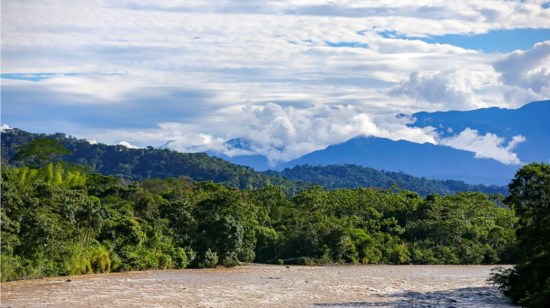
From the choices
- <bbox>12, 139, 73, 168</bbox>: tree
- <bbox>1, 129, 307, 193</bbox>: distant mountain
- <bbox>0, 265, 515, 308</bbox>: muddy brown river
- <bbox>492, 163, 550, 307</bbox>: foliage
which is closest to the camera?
<bbox>492, 163, 550, 307</bbox>: foliage

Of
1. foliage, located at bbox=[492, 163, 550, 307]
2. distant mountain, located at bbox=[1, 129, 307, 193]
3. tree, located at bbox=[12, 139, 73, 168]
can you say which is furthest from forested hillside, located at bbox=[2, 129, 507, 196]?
foliage, located at bbox=[492, 163, 550, 307]

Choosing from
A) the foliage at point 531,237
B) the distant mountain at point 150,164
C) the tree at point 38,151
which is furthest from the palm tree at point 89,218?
the distant mountain at point 150,164

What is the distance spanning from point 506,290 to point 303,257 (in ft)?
91.0

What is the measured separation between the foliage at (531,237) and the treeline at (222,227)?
2472cm

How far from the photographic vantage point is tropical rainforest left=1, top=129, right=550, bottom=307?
32031mm

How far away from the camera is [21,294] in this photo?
30.2 meters

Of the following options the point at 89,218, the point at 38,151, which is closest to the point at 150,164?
the point at 38,151

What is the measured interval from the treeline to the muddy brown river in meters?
2.04

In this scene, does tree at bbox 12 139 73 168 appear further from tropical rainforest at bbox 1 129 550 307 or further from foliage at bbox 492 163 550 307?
foliage at bbox 492 163 550 307

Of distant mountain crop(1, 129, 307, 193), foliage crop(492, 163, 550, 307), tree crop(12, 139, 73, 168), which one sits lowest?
foliage crop(492, 163, 550, 307)

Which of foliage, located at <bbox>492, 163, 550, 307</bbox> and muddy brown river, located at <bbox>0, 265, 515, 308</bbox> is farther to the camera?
muddy brown river, located at <bbox>0, 265, 515, 308</bbox>

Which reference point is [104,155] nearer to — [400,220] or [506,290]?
[400,220]

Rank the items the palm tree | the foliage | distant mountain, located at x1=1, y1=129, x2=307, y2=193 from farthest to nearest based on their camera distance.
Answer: distant mountain, located at x1=1, y1=129, x2=307, y2=193
the palm tree
the foliage

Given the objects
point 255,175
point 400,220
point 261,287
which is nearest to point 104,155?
point 255,175
